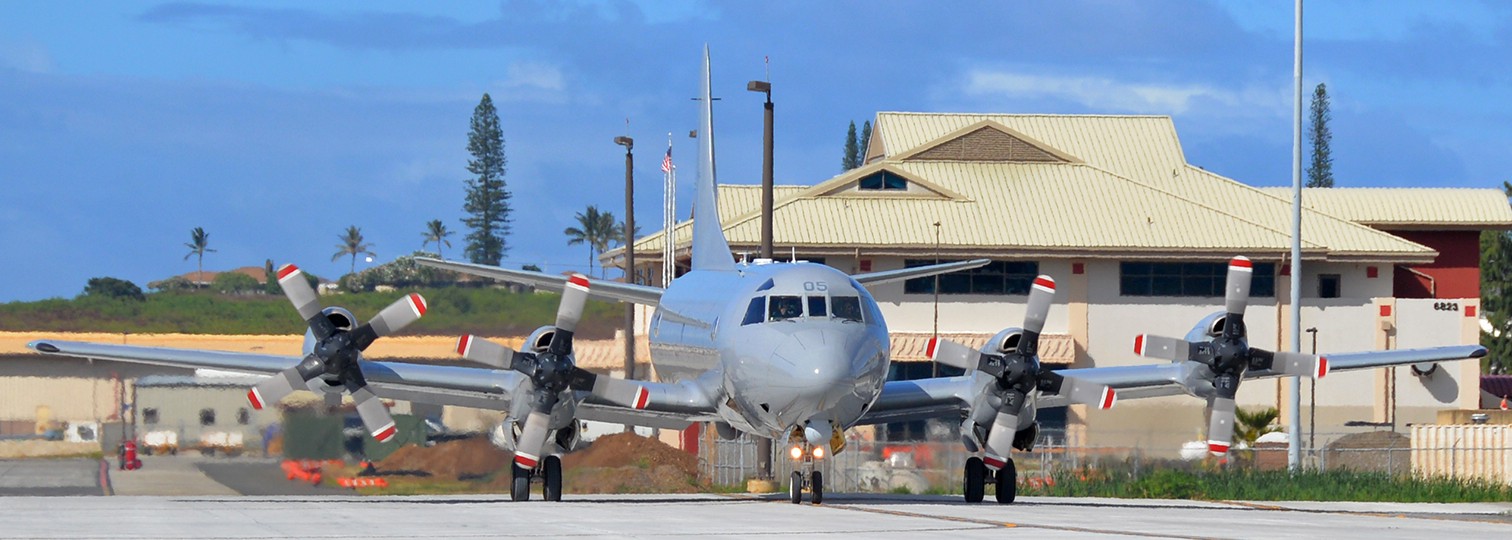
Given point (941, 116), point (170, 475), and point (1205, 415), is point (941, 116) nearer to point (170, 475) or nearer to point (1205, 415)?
point (1205, 415)

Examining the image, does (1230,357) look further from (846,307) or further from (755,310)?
(755,310)

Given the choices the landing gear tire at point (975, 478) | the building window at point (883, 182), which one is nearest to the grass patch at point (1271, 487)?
the landing gear tire at point (975, 478)

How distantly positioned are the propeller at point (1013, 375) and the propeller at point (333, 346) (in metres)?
8.14

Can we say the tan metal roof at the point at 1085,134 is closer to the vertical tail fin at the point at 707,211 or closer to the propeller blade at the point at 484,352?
the vertical tail fin at the point at 707,211

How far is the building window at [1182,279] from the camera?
208 ft

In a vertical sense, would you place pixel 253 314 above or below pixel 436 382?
above

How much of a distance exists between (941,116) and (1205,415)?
23.6m

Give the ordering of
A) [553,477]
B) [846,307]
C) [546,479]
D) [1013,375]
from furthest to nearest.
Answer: [546,479]
[553,477]
[1013,375]
[846,307]

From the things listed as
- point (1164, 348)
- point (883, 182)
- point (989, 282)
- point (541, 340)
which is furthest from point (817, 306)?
point (883, 182)

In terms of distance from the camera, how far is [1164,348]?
29344mm

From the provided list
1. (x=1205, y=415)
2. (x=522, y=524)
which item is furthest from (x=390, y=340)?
(x=1205, y=415)

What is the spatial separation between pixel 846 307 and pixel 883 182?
41.0 meters

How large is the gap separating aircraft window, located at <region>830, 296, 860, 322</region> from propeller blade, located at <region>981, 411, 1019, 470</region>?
3964mm

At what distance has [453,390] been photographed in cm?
2980
